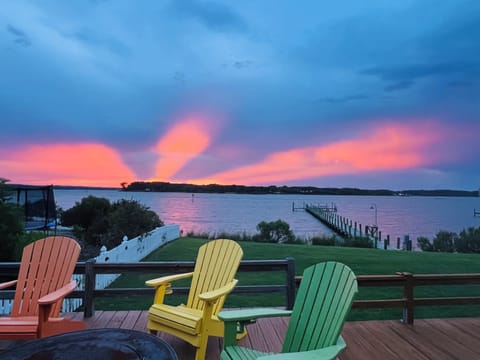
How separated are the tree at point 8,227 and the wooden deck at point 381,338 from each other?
2.02m

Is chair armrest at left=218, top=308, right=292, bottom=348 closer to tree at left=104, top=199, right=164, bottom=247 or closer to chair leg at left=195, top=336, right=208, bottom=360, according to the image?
chair leg at left=195, top=336, right=208, bottom=360

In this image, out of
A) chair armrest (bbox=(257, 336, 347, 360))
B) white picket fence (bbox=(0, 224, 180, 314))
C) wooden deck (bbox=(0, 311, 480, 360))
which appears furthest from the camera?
white picket fence (bbox=(0, 224, 180, 314))

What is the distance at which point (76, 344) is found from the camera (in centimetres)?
183

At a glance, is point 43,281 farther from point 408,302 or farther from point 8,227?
point 408,302

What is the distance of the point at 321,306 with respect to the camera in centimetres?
213

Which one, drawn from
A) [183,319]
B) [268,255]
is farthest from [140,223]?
[183,319]

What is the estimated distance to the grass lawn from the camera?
195 inches

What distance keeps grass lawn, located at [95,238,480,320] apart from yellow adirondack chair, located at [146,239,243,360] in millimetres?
1869

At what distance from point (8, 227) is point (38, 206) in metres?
6.56

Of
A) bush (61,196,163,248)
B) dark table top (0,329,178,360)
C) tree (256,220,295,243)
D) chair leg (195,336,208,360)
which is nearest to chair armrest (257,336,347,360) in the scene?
dark table top (0,329,178,360)

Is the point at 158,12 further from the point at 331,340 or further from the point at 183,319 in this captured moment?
the point at 331,340

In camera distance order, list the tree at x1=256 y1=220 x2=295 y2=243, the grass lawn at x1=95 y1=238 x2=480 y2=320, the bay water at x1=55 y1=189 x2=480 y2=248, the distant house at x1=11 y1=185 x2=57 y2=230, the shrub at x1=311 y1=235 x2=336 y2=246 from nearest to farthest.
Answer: the grass lawn at x1=95 y1=238 x2=480 y2=320 → the distant house at x1=11 y1=185 x2=57 y2=230 → the shrub at x1=311 y1=235 x2=336 y2=246 → the tree at x1=256 y1=220 x2=295 y2=243 → the bay water at x1=55 y1=189 x2=480 y2=248

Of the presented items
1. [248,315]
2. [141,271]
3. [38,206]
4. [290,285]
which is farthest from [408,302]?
[38,206]

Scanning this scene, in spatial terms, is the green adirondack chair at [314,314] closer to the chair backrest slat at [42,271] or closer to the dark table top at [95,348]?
the dark table top at [95,348]
